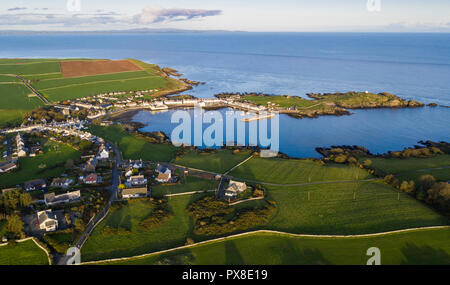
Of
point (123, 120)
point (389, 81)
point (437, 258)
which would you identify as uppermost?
point (389, 81)

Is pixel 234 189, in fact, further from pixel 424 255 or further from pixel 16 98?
pixel 16 98

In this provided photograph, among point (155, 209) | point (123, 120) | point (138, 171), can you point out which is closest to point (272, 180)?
point (155, 209)

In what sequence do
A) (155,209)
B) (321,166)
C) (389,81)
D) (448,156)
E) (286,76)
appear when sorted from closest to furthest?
(155,209) → (321,166) → (448,156) → (389,81) → (286,76)

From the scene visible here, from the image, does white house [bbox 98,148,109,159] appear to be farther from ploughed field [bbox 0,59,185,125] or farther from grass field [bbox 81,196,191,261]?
ploughed field [bbox 0,59,185,125]

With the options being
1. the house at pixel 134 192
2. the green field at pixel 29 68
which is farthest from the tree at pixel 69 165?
the green field at pixel 29 68

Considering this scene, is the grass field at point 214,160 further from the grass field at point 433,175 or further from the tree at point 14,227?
the grass field at point 433,175

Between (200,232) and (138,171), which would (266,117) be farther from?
(200,232)
